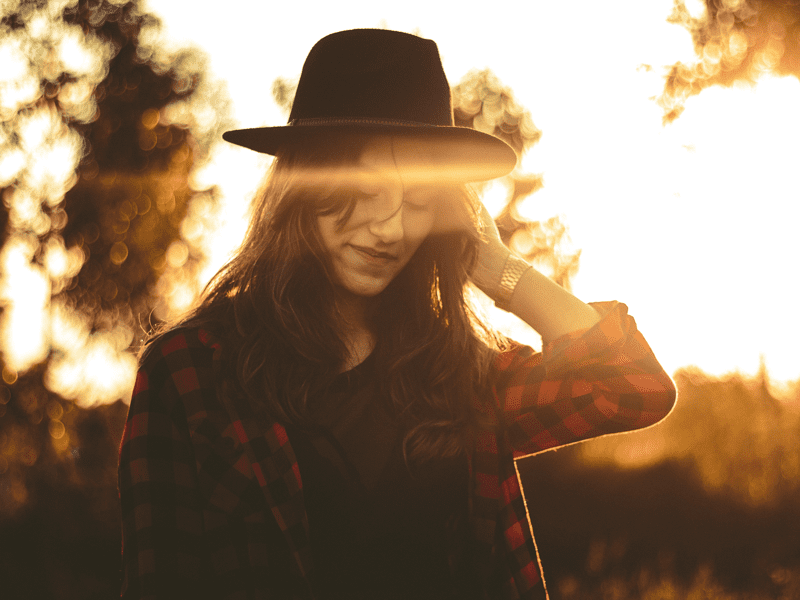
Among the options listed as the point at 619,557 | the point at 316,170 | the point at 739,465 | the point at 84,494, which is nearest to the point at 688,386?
the point at 739,465

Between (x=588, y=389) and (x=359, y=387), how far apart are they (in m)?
0.71

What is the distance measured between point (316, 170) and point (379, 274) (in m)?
0.38

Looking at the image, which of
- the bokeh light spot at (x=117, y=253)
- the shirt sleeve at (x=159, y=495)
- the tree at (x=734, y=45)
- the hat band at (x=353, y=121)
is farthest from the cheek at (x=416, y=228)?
the bokeh light spot at (x=117, y=253)

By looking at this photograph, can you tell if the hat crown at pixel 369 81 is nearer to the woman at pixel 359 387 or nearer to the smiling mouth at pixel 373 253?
the woman at pixel 359 387

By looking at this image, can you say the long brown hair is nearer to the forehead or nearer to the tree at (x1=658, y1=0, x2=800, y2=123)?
the forehead

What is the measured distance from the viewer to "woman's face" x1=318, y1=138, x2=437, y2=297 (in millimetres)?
1771

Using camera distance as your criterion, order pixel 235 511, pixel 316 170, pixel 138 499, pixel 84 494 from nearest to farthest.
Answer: pixel 138 499, pixel 235 511, pixel 316 170, pixel 84 494

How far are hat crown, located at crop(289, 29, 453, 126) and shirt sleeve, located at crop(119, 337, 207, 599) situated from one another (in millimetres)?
860

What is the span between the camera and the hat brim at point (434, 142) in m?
1.70

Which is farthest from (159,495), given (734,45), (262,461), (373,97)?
(734,45)

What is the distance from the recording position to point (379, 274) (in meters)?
1.84

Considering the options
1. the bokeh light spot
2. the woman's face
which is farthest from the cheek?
the bokeh light spot

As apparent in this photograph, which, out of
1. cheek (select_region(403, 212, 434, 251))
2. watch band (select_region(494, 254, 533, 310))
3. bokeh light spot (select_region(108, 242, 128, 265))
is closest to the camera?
cheek (select_region(403, 212, 434, 251))

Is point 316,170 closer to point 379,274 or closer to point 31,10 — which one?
point 379,274
